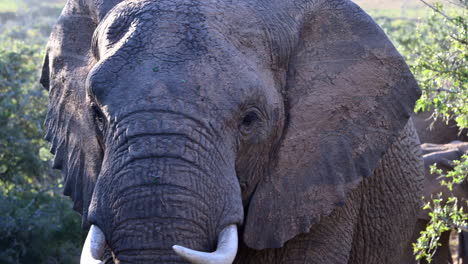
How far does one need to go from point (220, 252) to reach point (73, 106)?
1.36m

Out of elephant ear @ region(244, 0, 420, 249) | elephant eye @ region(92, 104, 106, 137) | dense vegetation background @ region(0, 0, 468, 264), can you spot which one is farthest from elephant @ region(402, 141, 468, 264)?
elephant eye @ region(92, 104, 106, 137)

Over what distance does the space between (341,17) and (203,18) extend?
72 centimetres

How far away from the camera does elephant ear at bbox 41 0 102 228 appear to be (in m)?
3.50

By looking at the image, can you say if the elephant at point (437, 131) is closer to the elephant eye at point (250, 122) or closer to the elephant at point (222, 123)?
the elephant at point (222, 123)

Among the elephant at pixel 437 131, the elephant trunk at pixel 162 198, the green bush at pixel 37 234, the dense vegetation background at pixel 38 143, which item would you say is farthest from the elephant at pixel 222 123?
the elephant at pixel 437 131

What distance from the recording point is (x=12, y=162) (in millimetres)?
7375

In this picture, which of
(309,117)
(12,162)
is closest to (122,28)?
(309,117)

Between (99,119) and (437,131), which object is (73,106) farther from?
(437,131)

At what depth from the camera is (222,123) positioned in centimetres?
285

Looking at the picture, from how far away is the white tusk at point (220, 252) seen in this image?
243 cm

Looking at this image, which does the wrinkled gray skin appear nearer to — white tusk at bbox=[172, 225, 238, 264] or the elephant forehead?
the elephant forehead

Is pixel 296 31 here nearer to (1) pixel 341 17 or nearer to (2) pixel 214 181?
(1) pixel 341 17

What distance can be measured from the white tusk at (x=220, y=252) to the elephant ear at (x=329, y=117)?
0.43 metres

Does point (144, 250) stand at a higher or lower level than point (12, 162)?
higher
